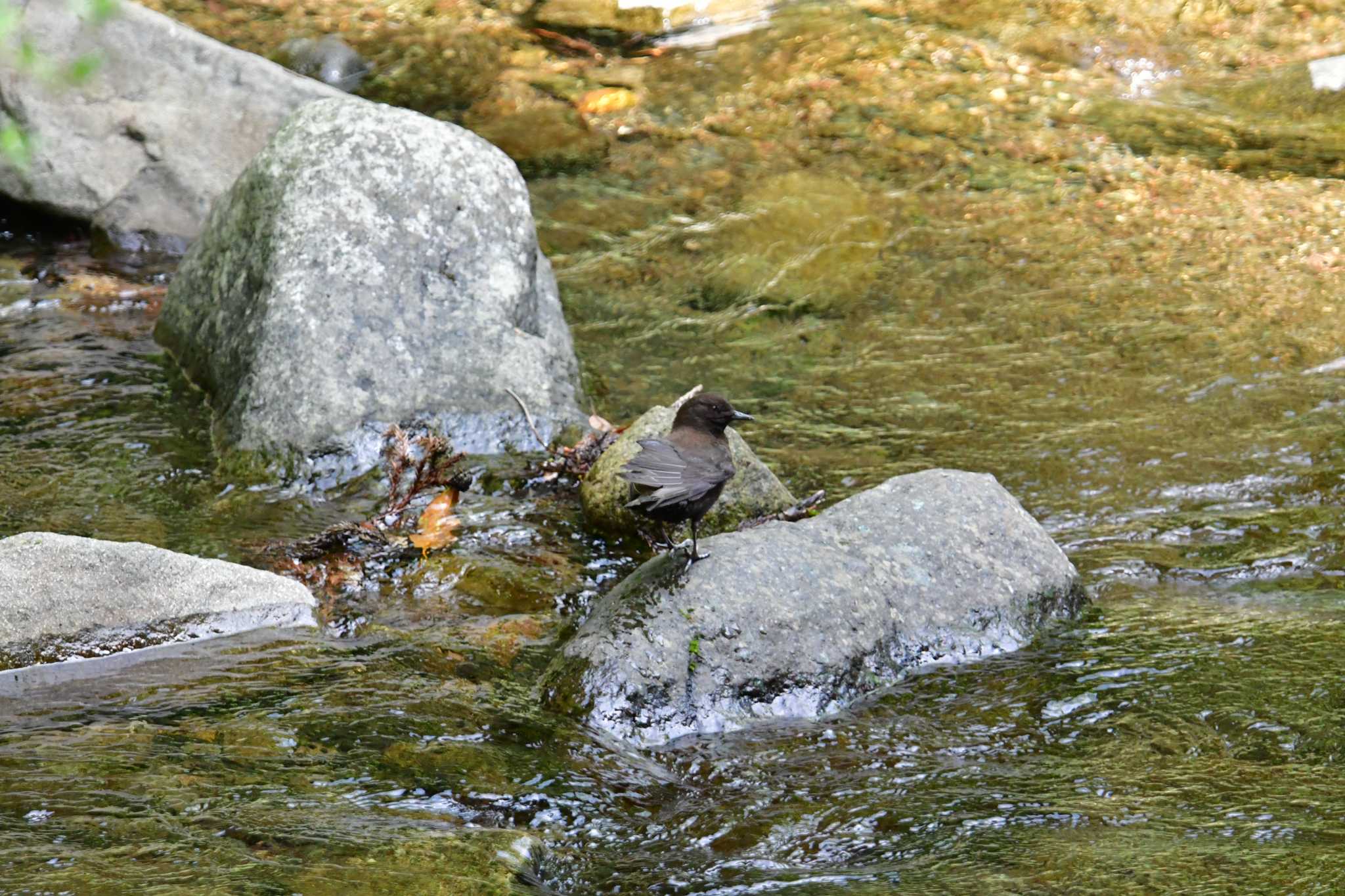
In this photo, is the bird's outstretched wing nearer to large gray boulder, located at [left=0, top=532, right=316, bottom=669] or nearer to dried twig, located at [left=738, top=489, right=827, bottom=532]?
dried twig, located at [left=738, top=489, right=827, bottom=532]

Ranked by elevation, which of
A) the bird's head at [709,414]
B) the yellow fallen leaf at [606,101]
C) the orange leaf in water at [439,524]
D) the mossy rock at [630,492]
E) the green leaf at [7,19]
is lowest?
the orange leaf in water at [439,524]

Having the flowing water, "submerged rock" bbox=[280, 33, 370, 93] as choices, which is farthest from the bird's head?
"submerged rock" bbox=[280, 33, 370, 93]

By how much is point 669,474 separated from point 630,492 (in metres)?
1.15

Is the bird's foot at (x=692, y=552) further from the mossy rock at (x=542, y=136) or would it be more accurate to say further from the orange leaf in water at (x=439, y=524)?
the mossy rock at (x=542, y=136)

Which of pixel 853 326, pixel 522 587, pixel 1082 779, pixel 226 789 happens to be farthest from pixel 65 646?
pixel 853 326

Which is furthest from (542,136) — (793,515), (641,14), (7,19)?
(7,19)

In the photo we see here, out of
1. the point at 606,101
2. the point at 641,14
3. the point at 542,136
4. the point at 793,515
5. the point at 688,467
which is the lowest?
the point at 793,515

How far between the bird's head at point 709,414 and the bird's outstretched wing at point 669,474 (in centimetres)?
24

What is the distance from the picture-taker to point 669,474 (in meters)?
4.73

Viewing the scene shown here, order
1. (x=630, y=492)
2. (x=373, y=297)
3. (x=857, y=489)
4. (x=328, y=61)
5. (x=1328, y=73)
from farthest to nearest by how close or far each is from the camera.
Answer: (x=328, y=61)
(x=1328, y=73)
(x=373, y=297)
(x=857, y=489)
(x=630, y=492)

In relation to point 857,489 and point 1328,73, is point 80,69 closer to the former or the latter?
point 857,489

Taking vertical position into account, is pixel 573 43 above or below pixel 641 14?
below

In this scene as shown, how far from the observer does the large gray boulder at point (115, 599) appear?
15.2 feet

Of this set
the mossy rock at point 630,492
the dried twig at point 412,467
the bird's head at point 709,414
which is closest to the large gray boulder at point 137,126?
the dried twig at point 412,467
